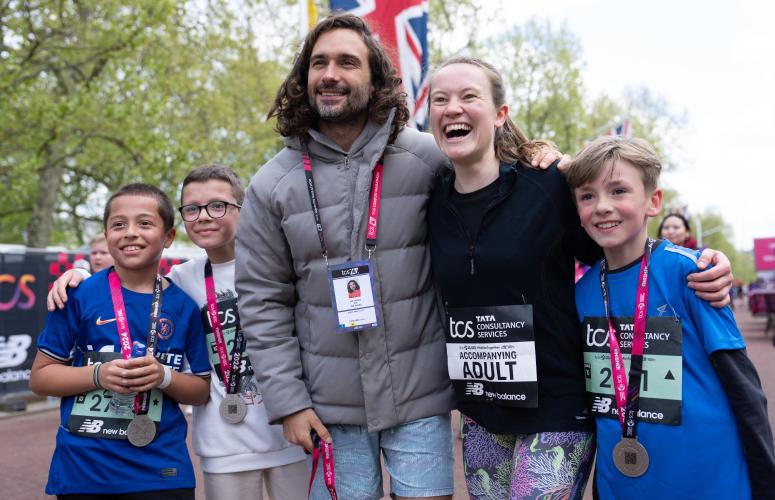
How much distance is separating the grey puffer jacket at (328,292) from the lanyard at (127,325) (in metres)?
0.36

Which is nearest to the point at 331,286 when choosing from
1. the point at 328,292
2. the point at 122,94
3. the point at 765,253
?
the point at 328,292

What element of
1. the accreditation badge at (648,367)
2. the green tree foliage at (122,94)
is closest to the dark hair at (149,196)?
the accreditation badge at (648,367)

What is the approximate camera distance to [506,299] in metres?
2.44

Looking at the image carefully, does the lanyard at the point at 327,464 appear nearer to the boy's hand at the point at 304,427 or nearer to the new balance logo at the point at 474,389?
the boy's hand at the point at 304,427

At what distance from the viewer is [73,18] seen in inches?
544

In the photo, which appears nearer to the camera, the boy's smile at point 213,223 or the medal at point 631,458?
the medal at point 631,458

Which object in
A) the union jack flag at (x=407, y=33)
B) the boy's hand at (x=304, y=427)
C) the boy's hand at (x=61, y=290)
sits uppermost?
the union jack flag at (x=407, y=33)

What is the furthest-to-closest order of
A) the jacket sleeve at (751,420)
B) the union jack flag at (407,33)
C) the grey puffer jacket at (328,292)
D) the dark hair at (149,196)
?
the union jack flag at (407,33), the dark hair at (149,196), the grey puffer jacket at (328,292), the jacket sleeve at (751,420)

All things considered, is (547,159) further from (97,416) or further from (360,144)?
(97,416)

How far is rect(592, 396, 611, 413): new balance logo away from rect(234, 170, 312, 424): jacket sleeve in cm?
102

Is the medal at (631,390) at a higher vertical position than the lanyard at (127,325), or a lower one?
lower

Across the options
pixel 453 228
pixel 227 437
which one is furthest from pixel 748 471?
pixel 227 437

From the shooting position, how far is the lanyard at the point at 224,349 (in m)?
2.93

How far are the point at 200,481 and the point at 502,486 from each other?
425 cm
